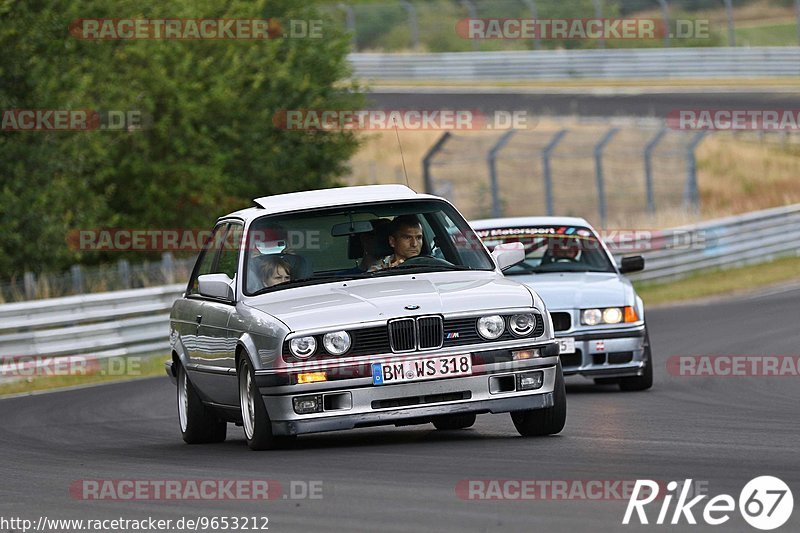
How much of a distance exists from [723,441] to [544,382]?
110 cm

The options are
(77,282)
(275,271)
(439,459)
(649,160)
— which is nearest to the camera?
(439,459)

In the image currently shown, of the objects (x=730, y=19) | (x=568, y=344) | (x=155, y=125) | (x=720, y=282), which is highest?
(x=730, y=19)

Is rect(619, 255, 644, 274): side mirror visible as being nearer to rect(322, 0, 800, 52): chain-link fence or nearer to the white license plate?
the white license plate

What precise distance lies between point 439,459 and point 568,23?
43.5 meters

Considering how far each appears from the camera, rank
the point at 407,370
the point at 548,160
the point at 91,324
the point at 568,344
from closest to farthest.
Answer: the point at 407,370
the point at 568,344
the point at 91,324
the point at 548,160

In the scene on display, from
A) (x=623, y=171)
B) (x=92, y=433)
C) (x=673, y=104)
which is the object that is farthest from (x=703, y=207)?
(x=92, y=433)

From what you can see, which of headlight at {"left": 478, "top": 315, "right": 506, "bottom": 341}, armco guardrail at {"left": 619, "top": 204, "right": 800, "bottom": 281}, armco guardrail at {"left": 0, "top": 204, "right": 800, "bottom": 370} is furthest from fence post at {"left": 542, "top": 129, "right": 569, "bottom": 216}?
headlight at {"left": 478, "top": 315, "right": 506, "bottom": 341}

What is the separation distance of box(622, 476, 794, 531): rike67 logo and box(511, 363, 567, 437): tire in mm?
2169

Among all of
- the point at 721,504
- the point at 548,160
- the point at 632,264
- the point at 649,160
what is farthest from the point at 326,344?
the point at 649,160

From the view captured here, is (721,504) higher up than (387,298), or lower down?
lower down

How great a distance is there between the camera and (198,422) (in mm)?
11195

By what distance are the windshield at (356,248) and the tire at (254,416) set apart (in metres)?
0.62

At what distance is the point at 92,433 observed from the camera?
12.7 m

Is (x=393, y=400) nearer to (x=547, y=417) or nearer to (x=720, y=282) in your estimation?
(x=547, y=417)
